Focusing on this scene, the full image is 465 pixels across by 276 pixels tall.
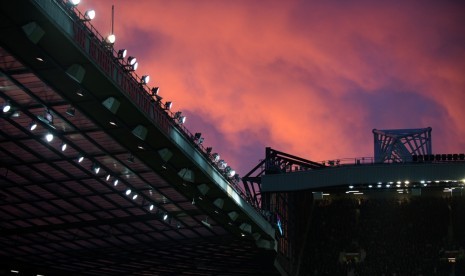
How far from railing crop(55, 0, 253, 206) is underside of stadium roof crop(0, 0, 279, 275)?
260 millimetres

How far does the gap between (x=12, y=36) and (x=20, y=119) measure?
382 inches

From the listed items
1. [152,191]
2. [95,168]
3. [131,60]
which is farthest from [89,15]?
[152,191]

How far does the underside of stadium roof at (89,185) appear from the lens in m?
32.2

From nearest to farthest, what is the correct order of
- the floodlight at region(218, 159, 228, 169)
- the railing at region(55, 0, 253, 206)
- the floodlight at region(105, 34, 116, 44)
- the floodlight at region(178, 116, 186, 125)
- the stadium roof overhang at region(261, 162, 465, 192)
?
the railing at region(55, 0, 253, 206)
the floodlight at region(105, 34, 116, 44)
the floodlight at region(178, 116, 186, 125)
the floodlight at region(218, 159, 228, 169)
the stadium roof overhang at region(261, 162, 465, 192)

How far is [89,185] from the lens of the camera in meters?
49.9

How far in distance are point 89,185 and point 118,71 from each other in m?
16.3

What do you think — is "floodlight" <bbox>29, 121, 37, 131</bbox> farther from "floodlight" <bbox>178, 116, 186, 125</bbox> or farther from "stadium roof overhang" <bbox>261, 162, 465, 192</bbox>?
"stadium roof overhang" <bbox>261, 162, 465, 192</bbox>

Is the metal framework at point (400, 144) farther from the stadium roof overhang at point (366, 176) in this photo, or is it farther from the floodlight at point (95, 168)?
the floodlight at point (95, 168)

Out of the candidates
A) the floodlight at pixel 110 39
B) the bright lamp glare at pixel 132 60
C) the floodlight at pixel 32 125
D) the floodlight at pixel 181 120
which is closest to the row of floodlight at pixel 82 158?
the floodlight at pixel 32 125

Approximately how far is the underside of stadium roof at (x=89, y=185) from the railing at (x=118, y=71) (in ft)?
0.85

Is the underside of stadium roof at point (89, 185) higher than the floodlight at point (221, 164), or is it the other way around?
the floodlight at point (221, 164)

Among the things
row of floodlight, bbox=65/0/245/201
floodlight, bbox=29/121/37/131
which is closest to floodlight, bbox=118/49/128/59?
row of floodlight, bbox=65/0/245/201

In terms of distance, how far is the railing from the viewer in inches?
1234

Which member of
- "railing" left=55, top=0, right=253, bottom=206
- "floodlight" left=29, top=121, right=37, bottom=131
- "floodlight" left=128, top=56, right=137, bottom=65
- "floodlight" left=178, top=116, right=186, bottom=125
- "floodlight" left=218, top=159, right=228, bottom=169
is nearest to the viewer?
"railing" left=55, top=0, right=253, bottom=206
